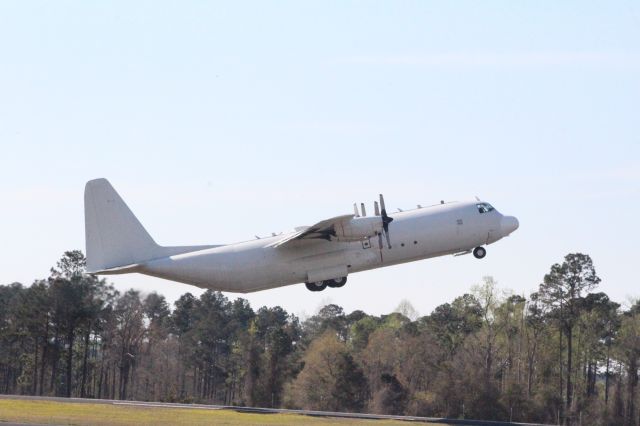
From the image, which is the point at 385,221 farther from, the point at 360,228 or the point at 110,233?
the point at 110,233

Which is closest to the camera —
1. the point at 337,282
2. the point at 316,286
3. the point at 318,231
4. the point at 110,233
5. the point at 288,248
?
the point at 318,231

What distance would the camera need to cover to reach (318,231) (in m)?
55.2

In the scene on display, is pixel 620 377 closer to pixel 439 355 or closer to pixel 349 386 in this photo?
pixel 439 355

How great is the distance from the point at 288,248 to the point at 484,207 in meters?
10.8

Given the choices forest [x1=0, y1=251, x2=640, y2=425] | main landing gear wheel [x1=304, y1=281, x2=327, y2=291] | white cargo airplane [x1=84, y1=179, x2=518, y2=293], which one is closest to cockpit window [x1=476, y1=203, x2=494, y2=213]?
white cargo airplane [x1=84, y1=179, x2=518, y2=293]

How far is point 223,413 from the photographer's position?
208ft

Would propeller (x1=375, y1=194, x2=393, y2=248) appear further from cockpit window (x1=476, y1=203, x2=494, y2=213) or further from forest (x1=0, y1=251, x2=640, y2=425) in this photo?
forest (x1=0, y1=251, x2=640, y2=425)

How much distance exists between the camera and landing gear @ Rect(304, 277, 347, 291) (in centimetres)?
5738

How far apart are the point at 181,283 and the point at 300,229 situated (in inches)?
267

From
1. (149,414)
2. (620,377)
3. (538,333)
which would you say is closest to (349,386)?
(538,333)

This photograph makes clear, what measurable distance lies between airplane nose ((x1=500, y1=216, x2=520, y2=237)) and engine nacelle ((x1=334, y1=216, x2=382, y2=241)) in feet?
26.3

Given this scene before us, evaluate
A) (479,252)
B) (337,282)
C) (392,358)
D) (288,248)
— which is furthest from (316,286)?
(392,358)

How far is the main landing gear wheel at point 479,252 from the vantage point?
59125 mm

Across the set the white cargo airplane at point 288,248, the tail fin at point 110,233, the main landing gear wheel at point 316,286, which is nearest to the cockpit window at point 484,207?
the white cargo airplane at point 288,248
